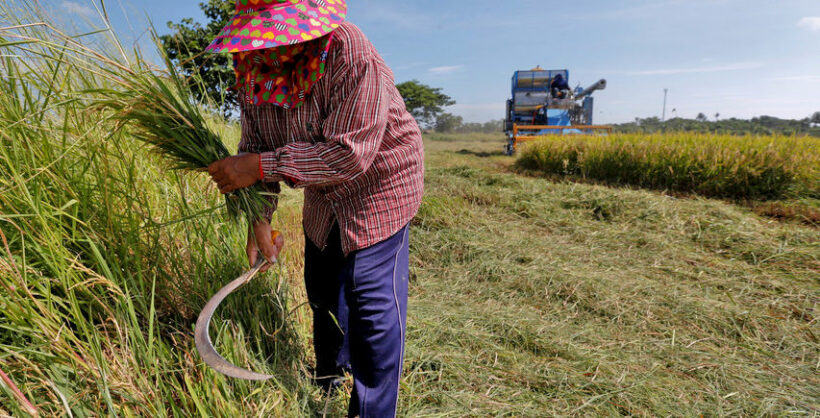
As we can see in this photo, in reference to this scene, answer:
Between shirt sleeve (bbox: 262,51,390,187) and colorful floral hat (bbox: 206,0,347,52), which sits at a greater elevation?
colorful floral hat (bbox: 206,0,347,52)

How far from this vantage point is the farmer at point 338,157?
3.34 ft

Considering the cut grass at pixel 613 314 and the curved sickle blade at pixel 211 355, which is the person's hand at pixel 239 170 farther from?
the cut grass at pixel 613 314

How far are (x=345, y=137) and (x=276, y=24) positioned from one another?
0.33 meters

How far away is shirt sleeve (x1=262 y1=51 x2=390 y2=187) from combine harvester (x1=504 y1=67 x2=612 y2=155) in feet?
32.1

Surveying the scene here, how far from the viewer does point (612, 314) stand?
2.30m

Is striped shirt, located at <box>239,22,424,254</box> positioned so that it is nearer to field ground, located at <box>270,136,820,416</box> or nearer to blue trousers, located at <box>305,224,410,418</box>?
blue trousers, located at <box>305,224,410,418</box>

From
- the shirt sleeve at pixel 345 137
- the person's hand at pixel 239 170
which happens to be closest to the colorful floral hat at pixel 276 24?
the shirt sleeve at pixel 345 137

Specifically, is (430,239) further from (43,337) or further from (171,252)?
(43,337)

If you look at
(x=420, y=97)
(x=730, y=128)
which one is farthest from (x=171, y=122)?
(x=420, y=97)

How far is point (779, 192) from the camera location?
15.9 ft

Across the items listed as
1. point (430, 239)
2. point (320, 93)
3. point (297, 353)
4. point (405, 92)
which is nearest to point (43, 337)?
point (297, 353)

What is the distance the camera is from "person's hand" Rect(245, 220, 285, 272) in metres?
1.25

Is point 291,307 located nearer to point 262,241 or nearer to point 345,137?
point 262,241

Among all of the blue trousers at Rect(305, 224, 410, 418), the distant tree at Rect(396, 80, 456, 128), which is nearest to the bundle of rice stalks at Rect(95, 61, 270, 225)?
the blue trousers at Rect(305, 224, 410, 418)
